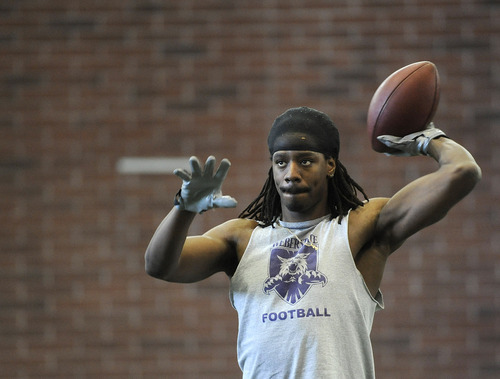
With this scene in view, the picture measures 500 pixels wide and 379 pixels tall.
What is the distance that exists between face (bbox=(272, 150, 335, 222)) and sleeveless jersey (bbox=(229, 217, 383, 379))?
53mm

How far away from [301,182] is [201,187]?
0.94 ft

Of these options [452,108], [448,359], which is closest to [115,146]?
[452,108]

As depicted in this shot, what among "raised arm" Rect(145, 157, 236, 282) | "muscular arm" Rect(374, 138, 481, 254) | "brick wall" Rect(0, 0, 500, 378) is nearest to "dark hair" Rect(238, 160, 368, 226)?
"muscular arm" Rect(374, 138, 481, 254)

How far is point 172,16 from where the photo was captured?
4230mm

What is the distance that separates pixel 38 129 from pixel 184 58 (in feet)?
3.00

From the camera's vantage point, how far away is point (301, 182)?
2090 mm

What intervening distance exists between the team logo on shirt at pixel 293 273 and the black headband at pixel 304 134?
290mm

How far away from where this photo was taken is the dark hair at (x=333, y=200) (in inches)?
86.4

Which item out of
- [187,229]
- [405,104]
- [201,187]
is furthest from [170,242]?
[405,104]

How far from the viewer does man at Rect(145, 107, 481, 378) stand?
1964mm

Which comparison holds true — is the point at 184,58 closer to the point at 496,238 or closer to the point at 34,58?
the point at 34,58

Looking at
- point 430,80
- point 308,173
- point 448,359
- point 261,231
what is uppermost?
point 430,80

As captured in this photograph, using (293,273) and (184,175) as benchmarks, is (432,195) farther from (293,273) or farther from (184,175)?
(184,175)

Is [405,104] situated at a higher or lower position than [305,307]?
higher
